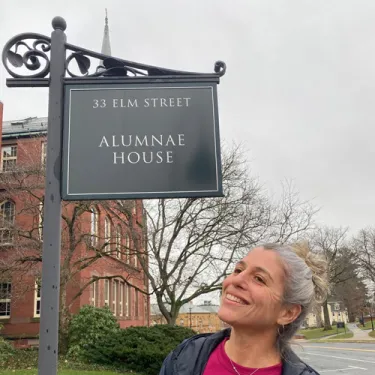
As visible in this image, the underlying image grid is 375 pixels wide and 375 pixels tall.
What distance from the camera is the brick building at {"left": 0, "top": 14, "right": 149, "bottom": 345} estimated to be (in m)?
16.1

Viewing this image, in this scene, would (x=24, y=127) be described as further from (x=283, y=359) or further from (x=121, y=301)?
(x=283, y=359)

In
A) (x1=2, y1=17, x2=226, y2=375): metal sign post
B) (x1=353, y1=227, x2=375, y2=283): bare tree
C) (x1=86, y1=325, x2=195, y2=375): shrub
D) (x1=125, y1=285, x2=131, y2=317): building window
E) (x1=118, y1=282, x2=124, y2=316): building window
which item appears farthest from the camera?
(x1=353, y1=227, x2=375, y2=283): bare tree

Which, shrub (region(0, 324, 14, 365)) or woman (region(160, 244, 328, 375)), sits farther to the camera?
shrub (region(0, 324, 14, 365))

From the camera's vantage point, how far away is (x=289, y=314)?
1.98 m

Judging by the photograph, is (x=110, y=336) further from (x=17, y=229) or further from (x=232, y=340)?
(x=232, y=340)

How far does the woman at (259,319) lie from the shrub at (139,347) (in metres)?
11.1

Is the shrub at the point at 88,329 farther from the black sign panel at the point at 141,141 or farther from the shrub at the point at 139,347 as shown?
the black sign panel at the point at 141,141

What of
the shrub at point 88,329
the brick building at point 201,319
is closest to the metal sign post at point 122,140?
the brick building at point 201,319

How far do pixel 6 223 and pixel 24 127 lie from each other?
10.9 m

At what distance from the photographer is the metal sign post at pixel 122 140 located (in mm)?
3152

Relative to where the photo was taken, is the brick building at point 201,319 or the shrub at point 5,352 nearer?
the brick building at point 201,319

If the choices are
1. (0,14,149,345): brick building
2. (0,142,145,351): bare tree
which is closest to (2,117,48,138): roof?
(0,14,149,345): brick building

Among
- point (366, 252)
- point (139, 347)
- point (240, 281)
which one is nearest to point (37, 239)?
point (139, 347)

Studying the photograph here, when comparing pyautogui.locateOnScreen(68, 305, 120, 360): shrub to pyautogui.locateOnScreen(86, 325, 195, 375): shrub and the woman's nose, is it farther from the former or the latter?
the woman's nose
